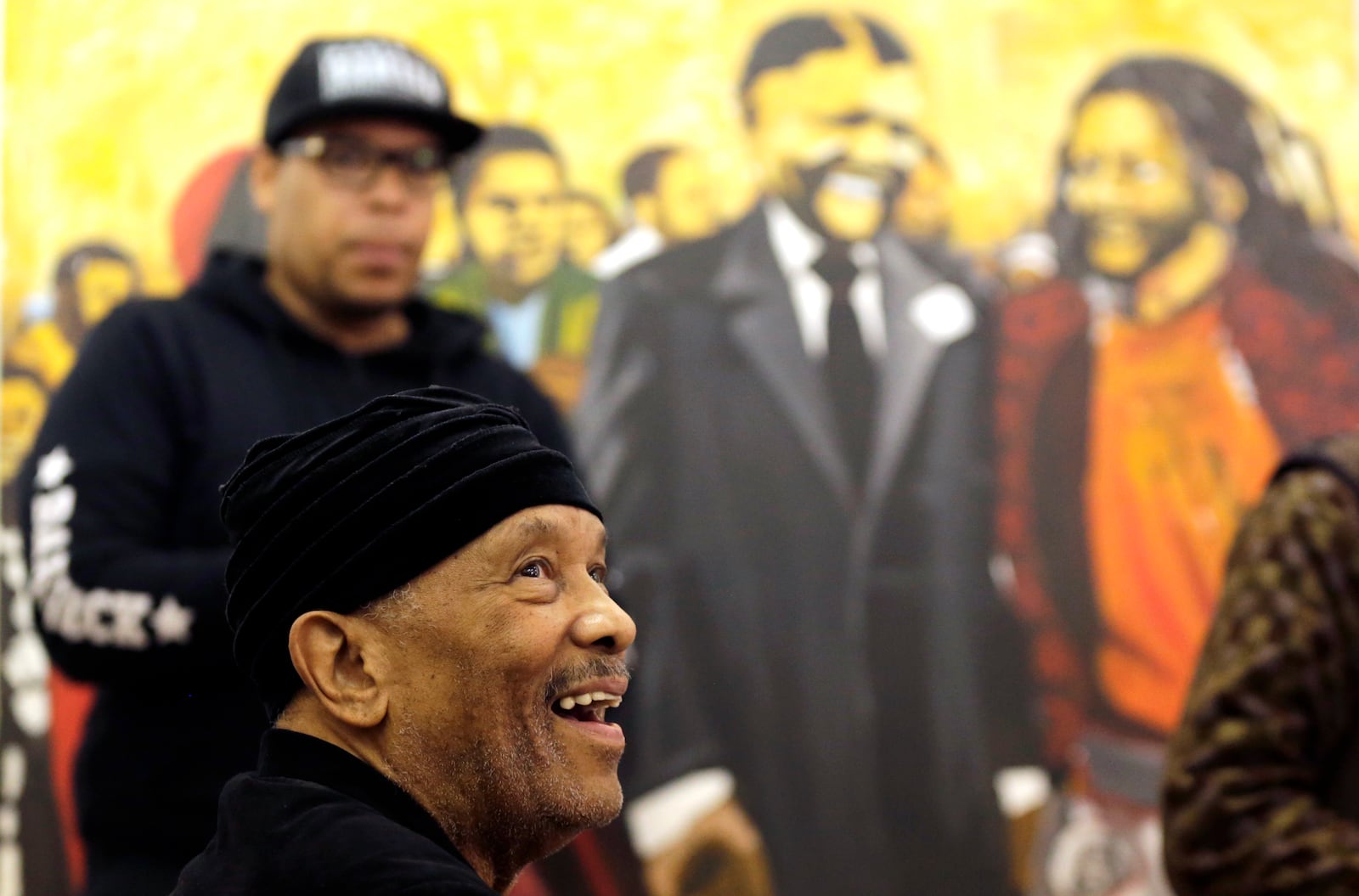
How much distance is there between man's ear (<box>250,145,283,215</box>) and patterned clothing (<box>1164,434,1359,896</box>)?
1668 millimetres

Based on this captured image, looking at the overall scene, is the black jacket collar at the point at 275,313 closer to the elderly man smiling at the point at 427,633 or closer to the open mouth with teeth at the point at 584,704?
the elderly man smiling at the point at 427,633

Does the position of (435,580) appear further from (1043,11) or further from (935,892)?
(1043,11)

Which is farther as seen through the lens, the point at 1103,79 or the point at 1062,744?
the point at 1103,79

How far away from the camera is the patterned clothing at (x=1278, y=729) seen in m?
2.12

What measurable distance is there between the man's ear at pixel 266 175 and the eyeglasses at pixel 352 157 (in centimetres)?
6

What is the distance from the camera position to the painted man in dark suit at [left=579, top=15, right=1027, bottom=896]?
3490mm

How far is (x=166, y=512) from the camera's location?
2.41 metres

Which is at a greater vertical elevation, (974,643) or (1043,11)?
(1043,11)

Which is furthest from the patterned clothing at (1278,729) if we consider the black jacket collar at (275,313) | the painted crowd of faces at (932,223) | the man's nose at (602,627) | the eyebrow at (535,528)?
the painted crowd of faces at (932,223)

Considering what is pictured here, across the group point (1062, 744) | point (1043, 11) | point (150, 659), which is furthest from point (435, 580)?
point (1043, 11)

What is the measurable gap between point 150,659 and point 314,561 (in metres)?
0.80

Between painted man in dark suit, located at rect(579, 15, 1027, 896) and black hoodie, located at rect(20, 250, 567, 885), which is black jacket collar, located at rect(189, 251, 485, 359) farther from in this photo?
painted man in dark suit, located at rect(579, 15, 1027, 896)

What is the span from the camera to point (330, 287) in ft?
8.62

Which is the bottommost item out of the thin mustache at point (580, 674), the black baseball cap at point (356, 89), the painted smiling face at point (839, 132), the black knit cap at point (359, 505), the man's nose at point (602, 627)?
the thin mustache at point (580, 674)
